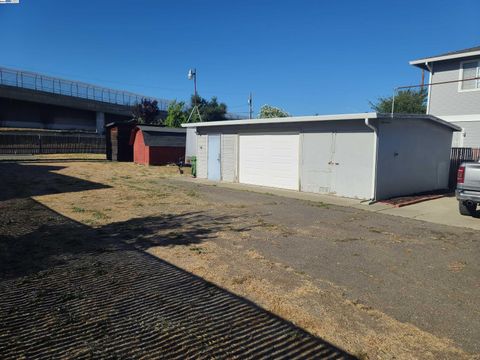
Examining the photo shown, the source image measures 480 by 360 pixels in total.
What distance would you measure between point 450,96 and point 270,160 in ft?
32.2

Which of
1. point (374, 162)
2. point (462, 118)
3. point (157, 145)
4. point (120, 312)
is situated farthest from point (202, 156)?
point (120, 312)

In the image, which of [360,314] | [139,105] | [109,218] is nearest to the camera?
[360,314]

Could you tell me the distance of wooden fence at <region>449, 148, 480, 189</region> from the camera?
578 inches

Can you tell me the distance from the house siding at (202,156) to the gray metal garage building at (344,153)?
1.67 meters

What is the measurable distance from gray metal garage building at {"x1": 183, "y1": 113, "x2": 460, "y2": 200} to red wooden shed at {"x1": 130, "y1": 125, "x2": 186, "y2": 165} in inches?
391

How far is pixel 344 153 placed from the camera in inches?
470

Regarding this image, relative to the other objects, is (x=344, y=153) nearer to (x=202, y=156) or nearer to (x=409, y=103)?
(x=202, y=156)

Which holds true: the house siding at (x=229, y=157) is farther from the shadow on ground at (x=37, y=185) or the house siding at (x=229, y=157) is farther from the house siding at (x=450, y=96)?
the house siding at (x=450, y=96)

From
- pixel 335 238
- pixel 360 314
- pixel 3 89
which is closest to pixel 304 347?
pixel 360 314

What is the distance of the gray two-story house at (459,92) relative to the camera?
16109 millimetres

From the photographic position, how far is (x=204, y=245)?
603 centimetres

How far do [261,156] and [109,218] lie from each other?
825 centimetres

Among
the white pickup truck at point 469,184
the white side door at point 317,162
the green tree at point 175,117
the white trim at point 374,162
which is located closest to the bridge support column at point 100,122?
the green tree at point 175,117

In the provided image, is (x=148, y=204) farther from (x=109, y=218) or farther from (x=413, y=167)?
(x=413, y=167)
